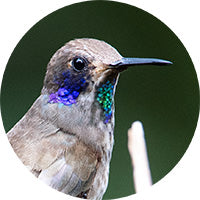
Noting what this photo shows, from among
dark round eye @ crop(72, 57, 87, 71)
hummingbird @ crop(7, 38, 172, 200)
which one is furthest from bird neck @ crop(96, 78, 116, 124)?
dark round eye @ crop(72, 57, 87, 71)

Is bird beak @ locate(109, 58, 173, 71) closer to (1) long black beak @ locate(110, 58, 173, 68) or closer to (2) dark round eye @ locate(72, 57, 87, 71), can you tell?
(1) long black beak @ locate(110, 58, 173, 68)

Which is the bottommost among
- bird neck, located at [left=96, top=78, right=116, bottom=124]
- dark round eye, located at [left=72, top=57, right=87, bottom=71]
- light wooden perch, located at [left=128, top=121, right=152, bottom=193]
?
light wooden perch, located at [left=128, top=121, right=152, bottom=193]

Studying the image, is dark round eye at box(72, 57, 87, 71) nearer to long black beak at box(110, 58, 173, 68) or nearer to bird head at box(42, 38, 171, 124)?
bird head at box(42, 38, 171, 124)

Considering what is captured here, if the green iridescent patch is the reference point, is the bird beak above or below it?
above

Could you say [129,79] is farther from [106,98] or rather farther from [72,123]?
[72,123]

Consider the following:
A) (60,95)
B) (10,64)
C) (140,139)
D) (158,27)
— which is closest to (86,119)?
(60,95)

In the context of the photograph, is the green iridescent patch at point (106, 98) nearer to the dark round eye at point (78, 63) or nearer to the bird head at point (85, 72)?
the bird head at point (85, 72)

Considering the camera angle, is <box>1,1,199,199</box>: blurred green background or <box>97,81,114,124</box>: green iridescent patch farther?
<box>1,1,199,199</box>: blurred green background

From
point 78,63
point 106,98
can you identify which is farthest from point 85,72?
point 106,98

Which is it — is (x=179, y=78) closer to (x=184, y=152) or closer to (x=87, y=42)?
(x=184, y=152)
